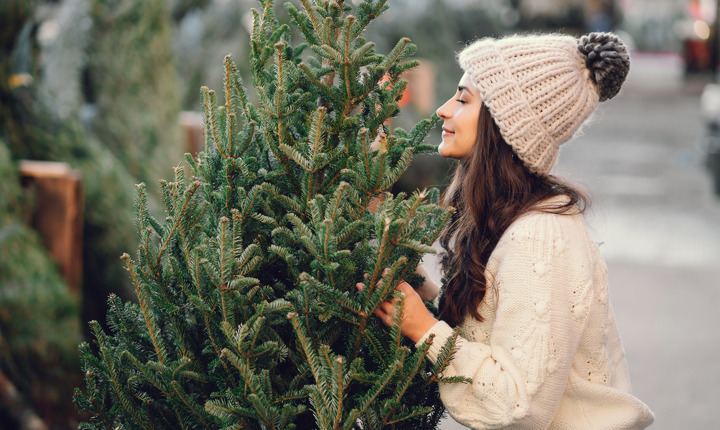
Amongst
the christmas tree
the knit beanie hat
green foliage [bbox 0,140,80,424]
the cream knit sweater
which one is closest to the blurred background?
green foliage [bbox 0,140,80,424]

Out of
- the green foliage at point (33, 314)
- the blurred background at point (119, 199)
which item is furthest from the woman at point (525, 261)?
the green foliage at point (33, 314)

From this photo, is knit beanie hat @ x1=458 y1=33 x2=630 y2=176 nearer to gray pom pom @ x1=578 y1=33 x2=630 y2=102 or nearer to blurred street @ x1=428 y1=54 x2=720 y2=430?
gray pom pom @ x1=578 y1=33 x2=630 y2=102

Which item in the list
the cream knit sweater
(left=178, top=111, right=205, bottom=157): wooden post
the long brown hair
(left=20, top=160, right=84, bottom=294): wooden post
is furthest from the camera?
(left=178, top=111, right=205, bottom=157): wooden post

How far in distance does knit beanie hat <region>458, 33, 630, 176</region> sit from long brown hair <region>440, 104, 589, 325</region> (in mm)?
46

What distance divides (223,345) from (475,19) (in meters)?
13.5

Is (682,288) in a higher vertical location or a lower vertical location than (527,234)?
lower

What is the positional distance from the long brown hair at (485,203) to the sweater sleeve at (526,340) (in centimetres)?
10

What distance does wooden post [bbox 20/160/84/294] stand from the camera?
4230 millimetres

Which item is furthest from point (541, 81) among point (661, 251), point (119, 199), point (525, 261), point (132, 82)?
point (661, 251)

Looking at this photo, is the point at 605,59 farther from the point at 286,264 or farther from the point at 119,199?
the point at 119,199

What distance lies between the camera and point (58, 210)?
14.1ft

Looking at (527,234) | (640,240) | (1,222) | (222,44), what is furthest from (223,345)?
(222,44)

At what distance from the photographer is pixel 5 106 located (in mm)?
4574

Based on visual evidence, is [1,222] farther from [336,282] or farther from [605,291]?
[605,291]
